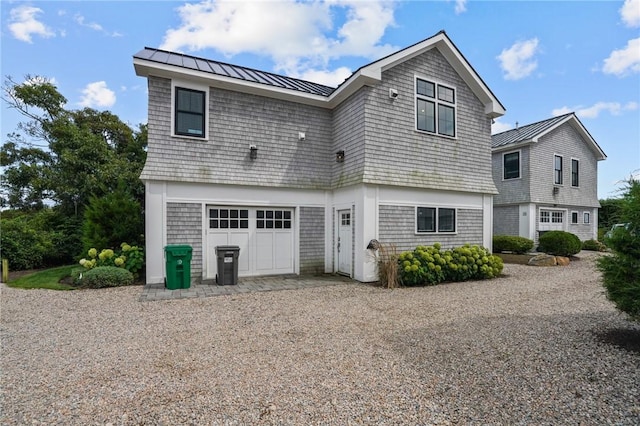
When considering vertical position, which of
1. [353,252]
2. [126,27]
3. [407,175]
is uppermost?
[126,27]

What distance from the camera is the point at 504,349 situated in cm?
387

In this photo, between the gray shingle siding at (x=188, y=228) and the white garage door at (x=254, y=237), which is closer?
the gray shingle siding at (x=188, y=228)

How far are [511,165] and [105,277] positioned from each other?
17.7m

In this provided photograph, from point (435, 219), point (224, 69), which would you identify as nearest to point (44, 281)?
point (224, 69)

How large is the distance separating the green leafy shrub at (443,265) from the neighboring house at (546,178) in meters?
7.78

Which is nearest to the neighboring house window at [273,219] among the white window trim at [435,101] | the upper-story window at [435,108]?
the white window trim at [435,101]

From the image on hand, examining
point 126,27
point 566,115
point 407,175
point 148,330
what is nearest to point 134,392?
point 148,330

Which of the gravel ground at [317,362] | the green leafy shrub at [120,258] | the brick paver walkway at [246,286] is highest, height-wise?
the green leafy shrub at [120,258]

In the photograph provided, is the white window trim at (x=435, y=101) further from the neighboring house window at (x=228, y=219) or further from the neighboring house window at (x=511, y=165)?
the neighboring house window at (x=511, y=165)

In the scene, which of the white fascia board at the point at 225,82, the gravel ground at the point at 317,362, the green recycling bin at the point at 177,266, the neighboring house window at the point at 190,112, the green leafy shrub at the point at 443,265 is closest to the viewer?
the gravel ground at the point at 317,362

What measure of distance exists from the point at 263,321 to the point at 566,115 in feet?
62.1

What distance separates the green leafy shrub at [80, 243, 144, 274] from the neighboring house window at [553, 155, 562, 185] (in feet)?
62.0

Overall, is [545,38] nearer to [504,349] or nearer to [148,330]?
[504,349]

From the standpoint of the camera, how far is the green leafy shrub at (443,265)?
320 inches
